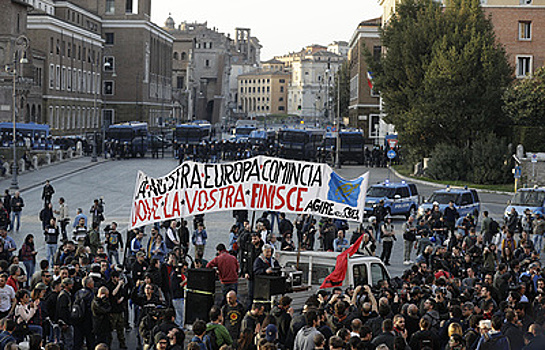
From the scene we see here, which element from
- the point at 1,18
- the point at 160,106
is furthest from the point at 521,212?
the point at 160,106

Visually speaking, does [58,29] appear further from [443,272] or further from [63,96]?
[443,272]

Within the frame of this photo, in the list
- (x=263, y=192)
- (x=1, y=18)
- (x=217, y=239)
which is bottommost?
(x=217, y=239)

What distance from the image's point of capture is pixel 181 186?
15742 mm

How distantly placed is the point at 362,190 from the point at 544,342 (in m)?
6.36

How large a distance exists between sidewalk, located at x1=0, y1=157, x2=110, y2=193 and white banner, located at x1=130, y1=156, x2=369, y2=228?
25.1 meters

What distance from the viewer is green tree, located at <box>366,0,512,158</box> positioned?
46906mm

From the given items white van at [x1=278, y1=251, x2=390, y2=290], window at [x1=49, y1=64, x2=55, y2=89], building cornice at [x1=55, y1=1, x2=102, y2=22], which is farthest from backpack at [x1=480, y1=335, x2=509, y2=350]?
building cornice at [x1=55, y1=1, x2=102, y2=22]

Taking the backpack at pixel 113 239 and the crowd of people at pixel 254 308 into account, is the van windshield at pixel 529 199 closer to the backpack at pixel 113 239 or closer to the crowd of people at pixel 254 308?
the crowd of people at pixel 254 308

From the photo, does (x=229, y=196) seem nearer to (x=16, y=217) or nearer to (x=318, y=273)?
(x=318, y=273)

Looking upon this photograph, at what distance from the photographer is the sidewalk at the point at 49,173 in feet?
136

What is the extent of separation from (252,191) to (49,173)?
113 feet

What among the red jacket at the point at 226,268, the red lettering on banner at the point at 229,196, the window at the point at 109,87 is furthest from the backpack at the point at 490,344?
the window at the point at 109,87

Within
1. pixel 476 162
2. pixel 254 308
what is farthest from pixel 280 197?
pixel 476 162

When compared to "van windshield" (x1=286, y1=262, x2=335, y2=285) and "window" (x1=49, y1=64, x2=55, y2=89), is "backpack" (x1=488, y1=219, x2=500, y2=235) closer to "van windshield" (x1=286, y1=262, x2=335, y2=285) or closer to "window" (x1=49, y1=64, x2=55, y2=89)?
"van windshield" (x1=286, y1=262, x2=335, y2=285)
